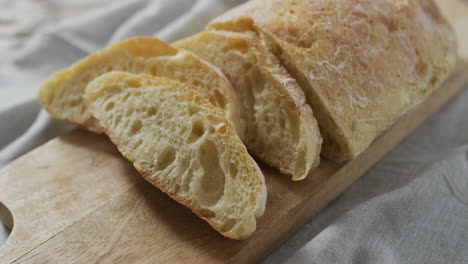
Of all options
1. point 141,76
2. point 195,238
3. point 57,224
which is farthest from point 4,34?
point 195,238

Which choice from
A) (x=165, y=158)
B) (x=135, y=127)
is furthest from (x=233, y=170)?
(x=135, y=127)

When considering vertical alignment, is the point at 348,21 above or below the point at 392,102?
above

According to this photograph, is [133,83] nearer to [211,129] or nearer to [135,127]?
[135,127]

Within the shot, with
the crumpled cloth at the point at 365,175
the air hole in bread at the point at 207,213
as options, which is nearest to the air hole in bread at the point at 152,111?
the air hole in bread at the point at 207,213

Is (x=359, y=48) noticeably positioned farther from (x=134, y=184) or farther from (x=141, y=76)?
(x=134, y=184)

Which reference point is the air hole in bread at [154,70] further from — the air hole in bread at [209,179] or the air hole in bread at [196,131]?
the air hole in bread at [209,179]

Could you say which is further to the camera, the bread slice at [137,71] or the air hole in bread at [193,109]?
the bread slice at [137,71]

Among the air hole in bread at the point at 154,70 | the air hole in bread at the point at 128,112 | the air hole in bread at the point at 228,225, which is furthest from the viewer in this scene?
the air hole in bread at the point at 154,70
